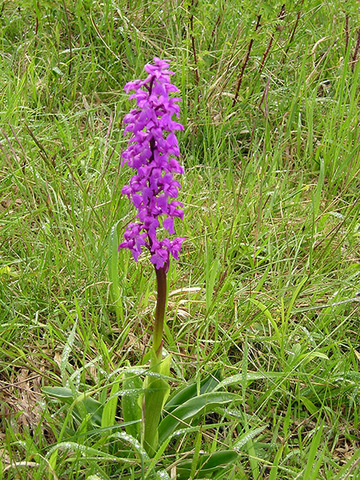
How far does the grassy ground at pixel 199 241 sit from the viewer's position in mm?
2217

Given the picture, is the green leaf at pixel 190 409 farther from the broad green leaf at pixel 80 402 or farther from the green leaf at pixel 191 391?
the broad green leaf at pixel 80 402

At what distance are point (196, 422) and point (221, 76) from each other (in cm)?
250

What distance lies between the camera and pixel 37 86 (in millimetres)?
3889

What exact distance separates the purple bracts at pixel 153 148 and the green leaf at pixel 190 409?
61cm

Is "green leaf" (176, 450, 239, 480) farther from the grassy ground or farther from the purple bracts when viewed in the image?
the purple bracts

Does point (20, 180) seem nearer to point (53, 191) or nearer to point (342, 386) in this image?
point (53, 191)

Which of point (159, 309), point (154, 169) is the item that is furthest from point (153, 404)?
→ point (154, 169)

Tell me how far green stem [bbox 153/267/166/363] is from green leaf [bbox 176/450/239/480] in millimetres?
413

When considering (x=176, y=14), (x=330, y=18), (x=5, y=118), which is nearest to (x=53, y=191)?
(x=5, y=118)

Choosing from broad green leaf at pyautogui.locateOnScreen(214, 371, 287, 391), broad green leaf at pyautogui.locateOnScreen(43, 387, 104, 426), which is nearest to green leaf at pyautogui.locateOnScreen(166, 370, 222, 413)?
broad green leaf at pyautogui.locateOnScreen(214, 371, 287, 391)

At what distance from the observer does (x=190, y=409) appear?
2.11 m

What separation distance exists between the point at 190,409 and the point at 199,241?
1108 mm

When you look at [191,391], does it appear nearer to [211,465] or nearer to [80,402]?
[211,465]

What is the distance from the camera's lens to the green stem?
6.13ft
